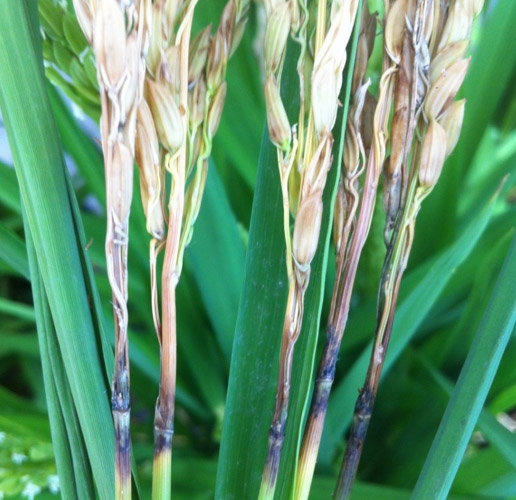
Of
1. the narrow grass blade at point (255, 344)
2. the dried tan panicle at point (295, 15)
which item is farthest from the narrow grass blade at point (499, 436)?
the dried tan panicle at point (295, 15)

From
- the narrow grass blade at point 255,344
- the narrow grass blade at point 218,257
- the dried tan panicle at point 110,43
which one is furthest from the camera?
the narrow grass blade at point 218,257

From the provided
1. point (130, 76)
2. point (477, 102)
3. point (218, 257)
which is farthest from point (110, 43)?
point (477, 102)

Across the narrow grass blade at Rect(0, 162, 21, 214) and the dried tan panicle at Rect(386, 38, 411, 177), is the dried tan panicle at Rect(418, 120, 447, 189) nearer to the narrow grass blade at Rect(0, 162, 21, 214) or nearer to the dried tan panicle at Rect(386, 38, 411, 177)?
the dried tan panicle at Rect(386, 38, 411, 177)

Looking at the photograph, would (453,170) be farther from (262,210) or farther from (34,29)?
(34,29)

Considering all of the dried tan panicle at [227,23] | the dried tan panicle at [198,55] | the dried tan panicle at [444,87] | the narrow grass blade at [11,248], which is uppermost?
the dried tan panicle at [227,23]

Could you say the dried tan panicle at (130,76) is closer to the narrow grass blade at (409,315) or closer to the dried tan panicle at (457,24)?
the dried tan panicle at (457,24)

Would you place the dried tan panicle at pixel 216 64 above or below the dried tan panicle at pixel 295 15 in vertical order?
below

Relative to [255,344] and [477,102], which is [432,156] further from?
[477,102]
